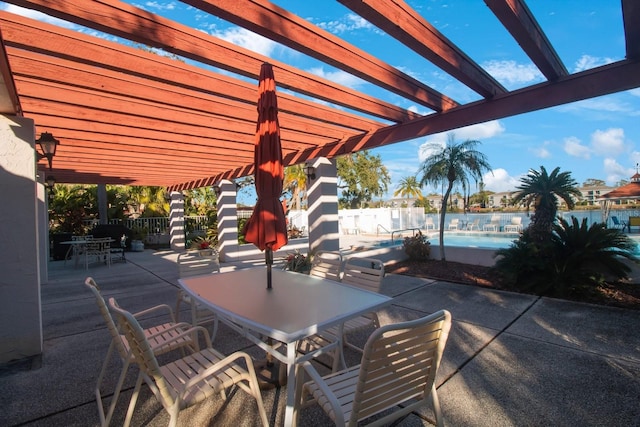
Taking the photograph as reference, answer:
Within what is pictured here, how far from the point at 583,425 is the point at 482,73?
3302 millimetres

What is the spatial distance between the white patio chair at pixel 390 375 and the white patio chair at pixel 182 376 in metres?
0.36

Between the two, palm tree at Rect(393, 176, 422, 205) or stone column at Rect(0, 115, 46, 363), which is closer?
stone column at Rect(0, 115, 46, 363)

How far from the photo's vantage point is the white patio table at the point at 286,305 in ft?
5.87

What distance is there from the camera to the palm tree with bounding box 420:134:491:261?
7977 millimetres

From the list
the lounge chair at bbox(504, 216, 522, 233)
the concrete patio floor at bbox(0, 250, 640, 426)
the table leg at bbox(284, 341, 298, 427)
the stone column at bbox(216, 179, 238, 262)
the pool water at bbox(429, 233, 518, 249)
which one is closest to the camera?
the table leg at bbox(284, 341, 298, 427)

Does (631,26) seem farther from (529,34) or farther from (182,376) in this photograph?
(182,376)

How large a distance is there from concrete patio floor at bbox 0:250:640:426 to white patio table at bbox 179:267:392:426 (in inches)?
26.3

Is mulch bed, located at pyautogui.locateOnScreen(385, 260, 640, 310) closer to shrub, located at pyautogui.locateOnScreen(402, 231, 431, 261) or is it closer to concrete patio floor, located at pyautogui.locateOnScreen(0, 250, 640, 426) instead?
shrub, located at pyautogui.locateOnScreen(402, 231, 431, 261)

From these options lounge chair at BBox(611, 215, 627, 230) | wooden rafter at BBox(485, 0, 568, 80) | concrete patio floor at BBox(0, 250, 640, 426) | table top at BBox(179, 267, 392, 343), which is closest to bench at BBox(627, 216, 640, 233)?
lounge chair at BBox(611, 215, 627, 230)

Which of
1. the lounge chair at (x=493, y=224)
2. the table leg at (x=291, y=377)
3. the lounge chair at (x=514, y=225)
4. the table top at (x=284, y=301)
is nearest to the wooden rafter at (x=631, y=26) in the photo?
the table top at (x=284, y=301)

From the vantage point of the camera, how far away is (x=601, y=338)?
10.6 ft

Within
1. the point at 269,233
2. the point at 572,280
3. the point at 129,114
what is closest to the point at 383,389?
the point at 269,233

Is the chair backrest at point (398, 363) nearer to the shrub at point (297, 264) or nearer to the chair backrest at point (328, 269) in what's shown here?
the chair backrest at point (328, 269)

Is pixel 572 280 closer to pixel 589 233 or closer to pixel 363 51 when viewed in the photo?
pixel 589 233
